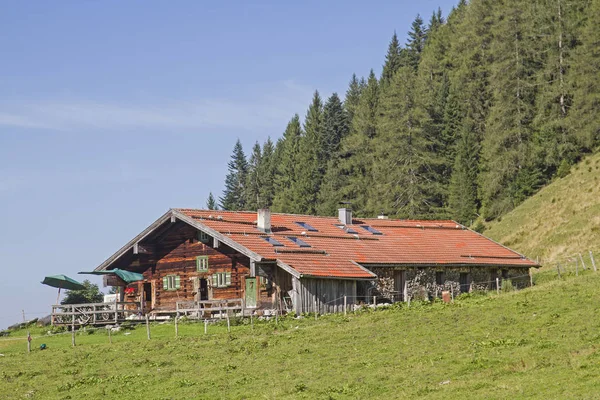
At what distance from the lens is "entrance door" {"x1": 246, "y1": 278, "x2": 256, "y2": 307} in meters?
46.6

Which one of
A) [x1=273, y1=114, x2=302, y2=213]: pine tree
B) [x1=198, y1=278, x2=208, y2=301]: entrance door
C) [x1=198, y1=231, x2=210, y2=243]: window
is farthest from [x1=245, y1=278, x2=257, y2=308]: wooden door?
[x1=273, y1=114, x2=302, y2=213]: pine tree

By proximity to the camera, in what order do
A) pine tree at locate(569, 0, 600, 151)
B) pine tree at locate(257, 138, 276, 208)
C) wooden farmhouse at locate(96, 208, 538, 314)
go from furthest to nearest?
1. pine tree at locate(257, 138, 276, 208)
2. pine tree at locate(569, 0, 600, 151)
3. wooden farmhouse at locate(96, 208, 538, 314)

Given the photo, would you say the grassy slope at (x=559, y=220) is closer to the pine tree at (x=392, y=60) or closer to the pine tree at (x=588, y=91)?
the pine tree at (x=588, y=91)

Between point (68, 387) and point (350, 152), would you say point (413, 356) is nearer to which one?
point (68, 387)

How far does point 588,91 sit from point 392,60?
2690 inches

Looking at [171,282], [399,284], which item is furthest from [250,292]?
[399,284]

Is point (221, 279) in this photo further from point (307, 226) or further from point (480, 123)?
point (480, 123)

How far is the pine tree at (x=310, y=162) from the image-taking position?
405ft

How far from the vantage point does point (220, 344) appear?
35000 millimetres

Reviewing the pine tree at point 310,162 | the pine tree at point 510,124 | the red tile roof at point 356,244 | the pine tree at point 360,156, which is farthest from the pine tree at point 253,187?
the red tile roof at point 356,244

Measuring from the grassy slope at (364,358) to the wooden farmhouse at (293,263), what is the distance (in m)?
4.80

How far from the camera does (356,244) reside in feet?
169

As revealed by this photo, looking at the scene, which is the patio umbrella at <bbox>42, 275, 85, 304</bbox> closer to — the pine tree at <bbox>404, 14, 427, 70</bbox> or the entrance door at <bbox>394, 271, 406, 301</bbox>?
the entrance door at <bbox>394, 271, 406, 301</bbox>

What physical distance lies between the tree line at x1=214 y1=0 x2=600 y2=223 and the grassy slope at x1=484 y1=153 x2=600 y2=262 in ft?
8.86
